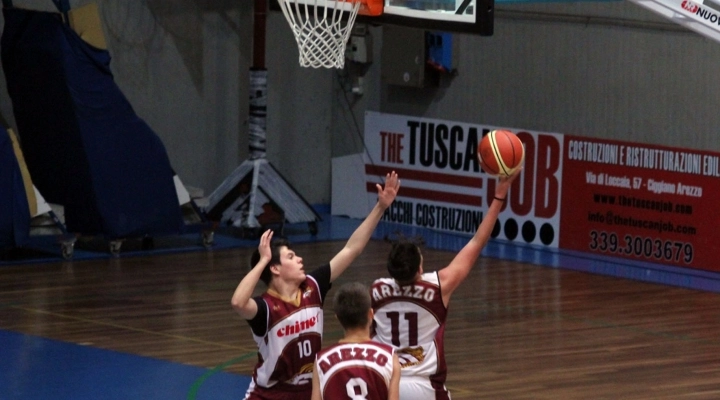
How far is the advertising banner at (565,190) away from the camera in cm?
1574

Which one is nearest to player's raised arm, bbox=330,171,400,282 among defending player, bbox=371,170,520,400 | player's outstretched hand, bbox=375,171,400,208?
player's outstretched hand, bbox=375,171,400,208

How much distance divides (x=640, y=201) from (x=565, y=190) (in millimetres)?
1189

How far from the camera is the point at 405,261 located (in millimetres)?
6762

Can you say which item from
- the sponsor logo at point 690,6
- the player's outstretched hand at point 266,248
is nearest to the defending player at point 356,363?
the player's outstretched hand at point 266,248

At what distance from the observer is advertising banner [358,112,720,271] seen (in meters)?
15.7

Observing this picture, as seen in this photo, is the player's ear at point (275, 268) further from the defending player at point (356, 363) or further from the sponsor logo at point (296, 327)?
the defending player at point (356, 363)

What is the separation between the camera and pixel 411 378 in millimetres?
6762

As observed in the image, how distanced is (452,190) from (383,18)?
6402 millimetres

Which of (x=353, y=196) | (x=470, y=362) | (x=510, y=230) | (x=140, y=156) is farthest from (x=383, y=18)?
(x=353, y=196)

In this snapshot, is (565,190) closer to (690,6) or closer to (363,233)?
(690,6)

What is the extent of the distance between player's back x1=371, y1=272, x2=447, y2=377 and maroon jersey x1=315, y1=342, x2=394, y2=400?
44.6 inches

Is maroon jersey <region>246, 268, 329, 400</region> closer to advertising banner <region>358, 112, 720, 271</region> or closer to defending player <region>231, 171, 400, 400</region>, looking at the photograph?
defending player <region>231, 171, 400, 400</region>

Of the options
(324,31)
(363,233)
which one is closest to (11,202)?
(324,31)

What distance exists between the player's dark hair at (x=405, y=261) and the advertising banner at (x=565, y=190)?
30.8ft
